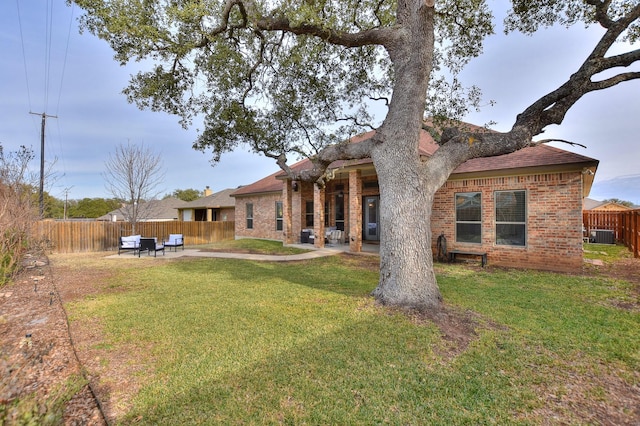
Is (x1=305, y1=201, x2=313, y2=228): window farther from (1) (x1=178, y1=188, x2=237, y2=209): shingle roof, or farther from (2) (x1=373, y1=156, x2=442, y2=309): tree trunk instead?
(2) (x1=373, y1=156, x2=442, y2=309): tree trunk

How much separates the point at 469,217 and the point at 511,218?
129cm

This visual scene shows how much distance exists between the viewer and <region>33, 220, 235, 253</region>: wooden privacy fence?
1466 centimetres

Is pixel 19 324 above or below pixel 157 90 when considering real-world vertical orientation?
below

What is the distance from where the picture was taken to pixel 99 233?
52.9 feet

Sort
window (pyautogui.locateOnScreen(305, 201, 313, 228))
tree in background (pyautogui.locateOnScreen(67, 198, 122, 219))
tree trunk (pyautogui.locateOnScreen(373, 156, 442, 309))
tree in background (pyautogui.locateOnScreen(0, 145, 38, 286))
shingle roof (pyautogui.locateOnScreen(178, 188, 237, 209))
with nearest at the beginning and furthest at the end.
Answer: tree trunk (pyautogui.locateOnScreen(373, 156, 442, 309)) < tree in background (pyautogui.locateOnScreen(0, 145, 38, 286)) < window (pyautogui.locateOnScreen(305, 201, 313, 228)) < shingle roof (pyautogui.locateOnScreen(178, 188, 237, 209)) < tree in background (pyautogui.locateOnScreen(67, 198, 122, 219))

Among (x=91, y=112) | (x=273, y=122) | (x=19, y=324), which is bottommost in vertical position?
(x=19, y=324)

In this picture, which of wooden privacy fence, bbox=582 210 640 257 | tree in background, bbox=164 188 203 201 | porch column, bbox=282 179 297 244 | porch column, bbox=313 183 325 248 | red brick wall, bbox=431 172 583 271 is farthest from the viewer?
tree in background, bbox=164 188 203 201

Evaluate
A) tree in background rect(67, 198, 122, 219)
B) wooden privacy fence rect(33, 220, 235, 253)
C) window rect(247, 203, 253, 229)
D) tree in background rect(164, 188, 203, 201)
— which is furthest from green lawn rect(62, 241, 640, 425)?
tree in background rect(164, 188, 203, 201)

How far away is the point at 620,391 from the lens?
303cm

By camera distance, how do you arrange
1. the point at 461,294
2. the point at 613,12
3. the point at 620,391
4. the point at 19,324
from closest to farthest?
1. the point at 620,391
2. the point at 19,324
3. the point at 461,294
4. the point at 613,12

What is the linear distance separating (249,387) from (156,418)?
83 centimetres

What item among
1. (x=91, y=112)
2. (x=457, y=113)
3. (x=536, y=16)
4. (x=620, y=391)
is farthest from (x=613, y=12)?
(x=91, y=112)

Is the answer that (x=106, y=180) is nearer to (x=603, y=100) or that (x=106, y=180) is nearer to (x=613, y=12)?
(x=613, y=12)

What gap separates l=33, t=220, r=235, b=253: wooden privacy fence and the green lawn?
9698mm
